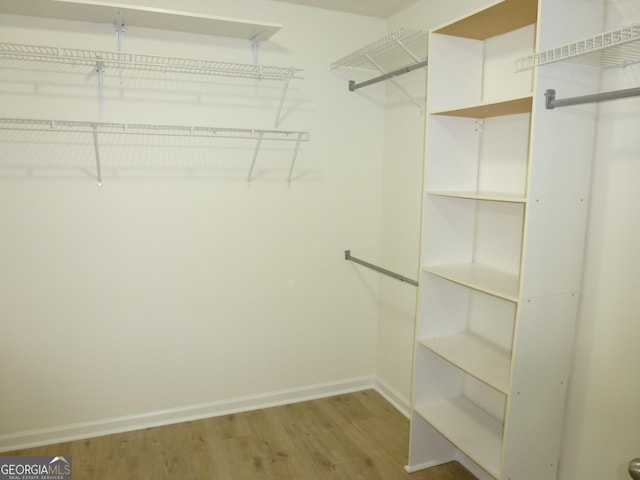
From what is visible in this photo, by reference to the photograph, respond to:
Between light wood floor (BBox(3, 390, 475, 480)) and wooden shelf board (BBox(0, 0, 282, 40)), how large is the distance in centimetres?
237

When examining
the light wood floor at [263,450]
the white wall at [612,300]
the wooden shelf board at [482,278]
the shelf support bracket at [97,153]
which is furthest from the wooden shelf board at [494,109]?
the light wood floor at [263,450]

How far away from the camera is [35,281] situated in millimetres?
2553

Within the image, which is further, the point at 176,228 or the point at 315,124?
the point at 315,124

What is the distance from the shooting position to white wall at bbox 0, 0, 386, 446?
2518 millimetres

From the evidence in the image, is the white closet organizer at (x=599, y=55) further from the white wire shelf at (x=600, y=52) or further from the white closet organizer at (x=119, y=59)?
the white closet organizer at (x=119, y=59)

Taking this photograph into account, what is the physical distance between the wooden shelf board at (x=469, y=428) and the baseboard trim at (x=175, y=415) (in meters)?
1.02

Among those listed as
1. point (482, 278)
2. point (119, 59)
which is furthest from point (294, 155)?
point (482, 278)

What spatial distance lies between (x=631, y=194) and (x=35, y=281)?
2903 mm

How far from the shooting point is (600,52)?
1.52 metres

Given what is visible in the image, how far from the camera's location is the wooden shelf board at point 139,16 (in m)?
2.20

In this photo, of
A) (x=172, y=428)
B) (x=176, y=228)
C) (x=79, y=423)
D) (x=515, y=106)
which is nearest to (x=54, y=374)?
(x=79, y=423)

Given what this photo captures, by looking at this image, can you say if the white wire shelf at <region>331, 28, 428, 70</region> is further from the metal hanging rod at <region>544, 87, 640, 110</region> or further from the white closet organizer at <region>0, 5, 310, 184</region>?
the metal hanging rod at <region>544, 87, 640, 110</region>

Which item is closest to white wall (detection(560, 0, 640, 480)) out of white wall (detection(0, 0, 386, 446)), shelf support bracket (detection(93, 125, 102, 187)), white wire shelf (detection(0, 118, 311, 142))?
white wire shelf (detection(0, 118, 311, 142))

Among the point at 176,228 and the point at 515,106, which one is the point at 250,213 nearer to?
the point at 176,228
